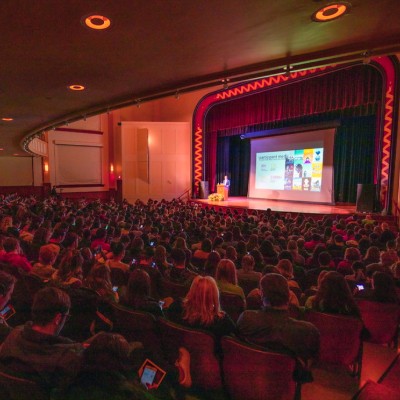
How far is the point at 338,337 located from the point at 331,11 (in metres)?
2.83

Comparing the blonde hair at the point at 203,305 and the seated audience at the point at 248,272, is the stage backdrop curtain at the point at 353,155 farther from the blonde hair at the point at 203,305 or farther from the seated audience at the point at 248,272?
the blonde hair at the point at 203,305

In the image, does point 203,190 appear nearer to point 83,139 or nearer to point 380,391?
point 83,139

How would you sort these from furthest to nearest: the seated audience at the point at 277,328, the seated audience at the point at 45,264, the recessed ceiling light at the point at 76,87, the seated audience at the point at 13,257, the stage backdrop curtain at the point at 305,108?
1. the stage backdrop curtain at the point at 305,108
2. the recessed ceiling light at the point at 76,87
3. the seated audience at the point at 13,257
4. the seated audience at the point at 45,264
5. the seated audience at the point at 277,328

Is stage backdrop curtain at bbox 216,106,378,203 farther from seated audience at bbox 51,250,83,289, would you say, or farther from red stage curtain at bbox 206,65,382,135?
seated audience at bbox 51,250,83,289

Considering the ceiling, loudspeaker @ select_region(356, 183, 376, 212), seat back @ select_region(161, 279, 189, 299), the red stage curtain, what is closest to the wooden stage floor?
loudspeaker @ select_region(356, 183, 376, 212)

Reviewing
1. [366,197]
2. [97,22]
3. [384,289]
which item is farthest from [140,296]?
[366,197]

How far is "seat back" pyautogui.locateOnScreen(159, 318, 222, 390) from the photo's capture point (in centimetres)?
200

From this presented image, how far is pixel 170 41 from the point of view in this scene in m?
3.36

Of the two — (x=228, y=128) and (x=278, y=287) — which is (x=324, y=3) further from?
(x=228, y=128)

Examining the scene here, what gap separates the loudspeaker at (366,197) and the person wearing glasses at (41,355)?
10.6 metres

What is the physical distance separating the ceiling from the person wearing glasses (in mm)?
2450

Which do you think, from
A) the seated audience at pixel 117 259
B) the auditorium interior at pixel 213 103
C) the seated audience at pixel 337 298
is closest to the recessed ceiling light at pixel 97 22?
the auditorium interior at pixel 213 103

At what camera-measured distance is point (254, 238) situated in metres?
5.31

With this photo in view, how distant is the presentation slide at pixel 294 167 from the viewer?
1320cm
